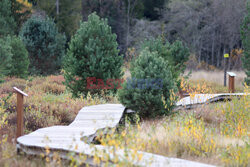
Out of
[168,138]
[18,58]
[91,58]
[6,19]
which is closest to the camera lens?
[168,138]

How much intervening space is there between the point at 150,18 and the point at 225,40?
864 centimetres

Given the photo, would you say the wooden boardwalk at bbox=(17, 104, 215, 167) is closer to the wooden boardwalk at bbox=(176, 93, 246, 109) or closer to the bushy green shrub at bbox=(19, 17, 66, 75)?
the wooden boardwalk at bbox=(176, 93, 246, 109)

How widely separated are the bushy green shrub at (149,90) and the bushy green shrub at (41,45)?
38.3ft

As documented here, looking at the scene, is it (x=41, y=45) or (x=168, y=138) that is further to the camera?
(x=41, y=45)

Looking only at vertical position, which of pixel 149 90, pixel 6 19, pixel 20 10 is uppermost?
pixel 20 10

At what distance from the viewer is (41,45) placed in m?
17.0

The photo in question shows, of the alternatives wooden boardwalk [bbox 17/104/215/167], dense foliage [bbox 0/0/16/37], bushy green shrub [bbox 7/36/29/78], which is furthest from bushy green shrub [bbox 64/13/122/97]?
dense foliage [bbox 0/0/16/37]

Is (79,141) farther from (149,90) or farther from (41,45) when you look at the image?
(41,45)

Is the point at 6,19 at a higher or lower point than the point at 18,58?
higher

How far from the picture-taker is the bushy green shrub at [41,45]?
1686 centimetres

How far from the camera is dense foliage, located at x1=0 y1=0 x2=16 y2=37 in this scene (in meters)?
18.1

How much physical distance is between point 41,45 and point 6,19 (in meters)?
3.85

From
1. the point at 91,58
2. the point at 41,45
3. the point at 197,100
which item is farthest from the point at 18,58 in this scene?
the point at 197,100

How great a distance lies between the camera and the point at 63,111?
665cm
